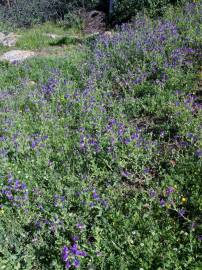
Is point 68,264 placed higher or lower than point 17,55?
lower

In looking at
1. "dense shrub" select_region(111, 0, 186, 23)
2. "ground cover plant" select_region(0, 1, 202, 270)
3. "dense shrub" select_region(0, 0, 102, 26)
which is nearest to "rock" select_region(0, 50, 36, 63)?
"dense shrub" select_region(111, 0, 186, 23)

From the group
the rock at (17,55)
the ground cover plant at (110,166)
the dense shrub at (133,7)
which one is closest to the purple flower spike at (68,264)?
the ground cover plant at (110,166)

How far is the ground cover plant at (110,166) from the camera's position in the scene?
10.5 feet

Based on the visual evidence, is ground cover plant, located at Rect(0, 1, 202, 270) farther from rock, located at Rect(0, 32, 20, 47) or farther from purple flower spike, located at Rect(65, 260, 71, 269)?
rock, located at Rect(0, 32, 20, 47)

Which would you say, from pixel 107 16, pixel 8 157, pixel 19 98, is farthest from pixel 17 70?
pixel 107 16

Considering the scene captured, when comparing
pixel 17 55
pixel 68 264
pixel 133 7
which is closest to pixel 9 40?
pixel 17 55

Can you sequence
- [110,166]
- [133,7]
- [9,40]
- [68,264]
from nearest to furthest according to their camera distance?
[68,264] < [110,166] < [133,7] < [9,40]

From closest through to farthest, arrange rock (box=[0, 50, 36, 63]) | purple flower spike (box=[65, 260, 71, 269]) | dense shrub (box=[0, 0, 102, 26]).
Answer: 1. purple flower spike (box=[65, 260, 71, 269])
2. rock (box=[0, 50, 36, 63])
3. dense shrub (box=[0, 0, 102, 26])

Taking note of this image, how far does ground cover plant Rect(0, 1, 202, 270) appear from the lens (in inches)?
126

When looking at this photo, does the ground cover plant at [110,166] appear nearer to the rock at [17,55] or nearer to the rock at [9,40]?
the rock at [17,55]

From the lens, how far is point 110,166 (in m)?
4.11

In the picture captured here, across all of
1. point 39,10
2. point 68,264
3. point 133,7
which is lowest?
point 68,264

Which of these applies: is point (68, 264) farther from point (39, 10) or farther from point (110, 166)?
point (39, 10)

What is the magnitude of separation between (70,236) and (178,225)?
1033mm
